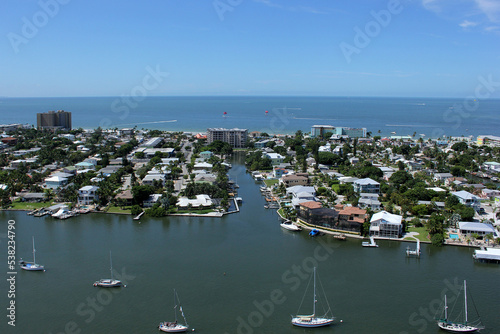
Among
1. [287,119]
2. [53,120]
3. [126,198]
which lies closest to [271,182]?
[126,198]

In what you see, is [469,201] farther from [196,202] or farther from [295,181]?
[196,202]

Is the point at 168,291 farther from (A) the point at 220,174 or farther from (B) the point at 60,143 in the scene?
(B) the point at 60,143

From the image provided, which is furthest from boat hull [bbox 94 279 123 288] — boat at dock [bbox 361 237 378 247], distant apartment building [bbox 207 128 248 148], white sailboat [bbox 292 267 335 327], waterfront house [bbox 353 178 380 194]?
distant apartment building [bbox 207 128 248 148]

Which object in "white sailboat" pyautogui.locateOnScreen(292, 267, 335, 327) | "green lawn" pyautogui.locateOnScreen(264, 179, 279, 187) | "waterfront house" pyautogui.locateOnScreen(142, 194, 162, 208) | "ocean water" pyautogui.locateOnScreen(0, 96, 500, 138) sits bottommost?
"white sailboat" pyautogui.locateOnScreen(292, 267, 335, 327)

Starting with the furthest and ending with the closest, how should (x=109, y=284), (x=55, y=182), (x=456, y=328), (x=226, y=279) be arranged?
(x=55, y=182) → (x=226, y=279) → (x=109, y=284) → (x=456, y=328)

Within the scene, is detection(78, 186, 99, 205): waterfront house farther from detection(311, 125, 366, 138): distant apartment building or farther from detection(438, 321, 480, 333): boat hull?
detection(311, 125, 366, 138): distant apartment building

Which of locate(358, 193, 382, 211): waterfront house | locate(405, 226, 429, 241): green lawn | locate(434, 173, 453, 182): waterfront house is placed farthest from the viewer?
locate(434, 173, 453, 182): waterfront house
